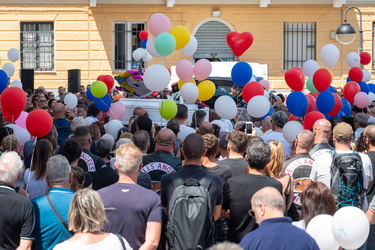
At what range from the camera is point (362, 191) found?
6477mm

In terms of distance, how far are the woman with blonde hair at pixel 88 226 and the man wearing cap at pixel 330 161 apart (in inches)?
106

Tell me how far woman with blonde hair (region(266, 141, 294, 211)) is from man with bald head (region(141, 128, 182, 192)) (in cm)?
92

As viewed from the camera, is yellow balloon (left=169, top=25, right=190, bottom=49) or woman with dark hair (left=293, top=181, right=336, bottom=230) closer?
woman with dark hair (left=293, top=181, right=336, bottom=230)

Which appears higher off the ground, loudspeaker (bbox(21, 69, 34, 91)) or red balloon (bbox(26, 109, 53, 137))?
loudspeaker (bbox(21, 69, 34, 91))

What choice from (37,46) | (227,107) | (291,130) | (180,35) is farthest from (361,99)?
(37,46)

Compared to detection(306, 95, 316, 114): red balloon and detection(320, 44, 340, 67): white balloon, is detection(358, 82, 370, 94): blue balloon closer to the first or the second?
detection(320, 44, 340, 67): white balloon

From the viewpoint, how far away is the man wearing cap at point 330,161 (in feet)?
21.5

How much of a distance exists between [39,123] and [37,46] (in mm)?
15686

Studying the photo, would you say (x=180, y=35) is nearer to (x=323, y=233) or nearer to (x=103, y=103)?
(x=103, y=103)

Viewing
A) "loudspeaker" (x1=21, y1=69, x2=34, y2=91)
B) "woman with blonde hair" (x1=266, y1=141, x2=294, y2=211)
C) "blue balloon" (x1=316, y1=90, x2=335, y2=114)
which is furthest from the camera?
"loudspeaker" (x1=21, y1=69, x2=34, y2=91)

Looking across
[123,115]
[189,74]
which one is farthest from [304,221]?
[123,115]

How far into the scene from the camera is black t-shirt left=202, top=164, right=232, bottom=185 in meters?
6.23

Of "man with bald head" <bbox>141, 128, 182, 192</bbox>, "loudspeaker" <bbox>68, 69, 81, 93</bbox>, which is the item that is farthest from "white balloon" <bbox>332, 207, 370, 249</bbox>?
"loudspeaker" <bbox>68, 69, 81, 93</bbox>

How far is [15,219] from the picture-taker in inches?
201
